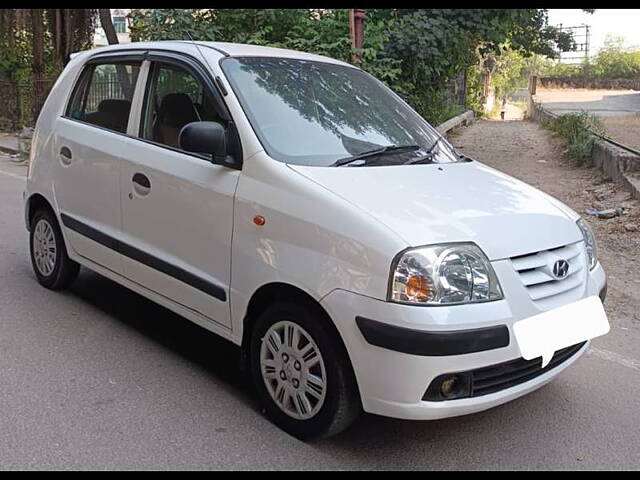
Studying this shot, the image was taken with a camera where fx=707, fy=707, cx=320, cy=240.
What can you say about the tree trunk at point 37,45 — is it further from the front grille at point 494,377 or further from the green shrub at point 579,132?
the front grille at point 494,377

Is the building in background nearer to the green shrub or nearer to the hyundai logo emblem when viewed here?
the green shrub

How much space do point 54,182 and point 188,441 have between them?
243 centimetres

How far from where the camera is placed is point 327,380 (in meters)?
3.03

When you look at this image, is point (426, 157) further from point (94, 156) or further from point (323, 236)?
point (94, 156)

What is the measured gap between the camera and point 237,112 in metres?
3.55

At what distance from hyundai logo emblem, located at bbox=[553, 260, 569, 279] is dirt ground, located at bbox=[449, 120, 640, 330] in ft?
6.24

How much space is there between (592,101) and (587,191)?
67.8ft

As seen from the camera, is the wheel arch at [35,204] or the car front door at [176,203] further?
the wheel arch at [35,204]

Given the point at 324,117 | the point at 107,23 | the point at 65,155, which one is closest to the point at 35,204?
the point at 65,155

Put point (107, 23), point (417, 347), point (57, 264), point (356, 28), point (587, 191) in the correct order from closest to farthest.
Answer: point (417, 347)
point (57, 264)
point (587, 191)
point (356, 28)
point (107, 23)

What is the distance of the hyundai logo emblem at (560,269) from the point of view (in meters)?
3.07

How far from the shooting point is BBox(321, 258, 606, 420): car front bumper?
8.98 feet

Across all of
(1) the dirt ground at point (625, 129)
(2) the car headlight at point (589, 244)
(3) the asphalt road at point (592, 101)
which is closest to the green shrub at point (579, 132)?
(1) the dirt ground at point (625, 129)

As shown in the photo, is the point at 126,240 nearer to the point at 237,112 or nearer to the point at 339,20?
the point at 237,112
